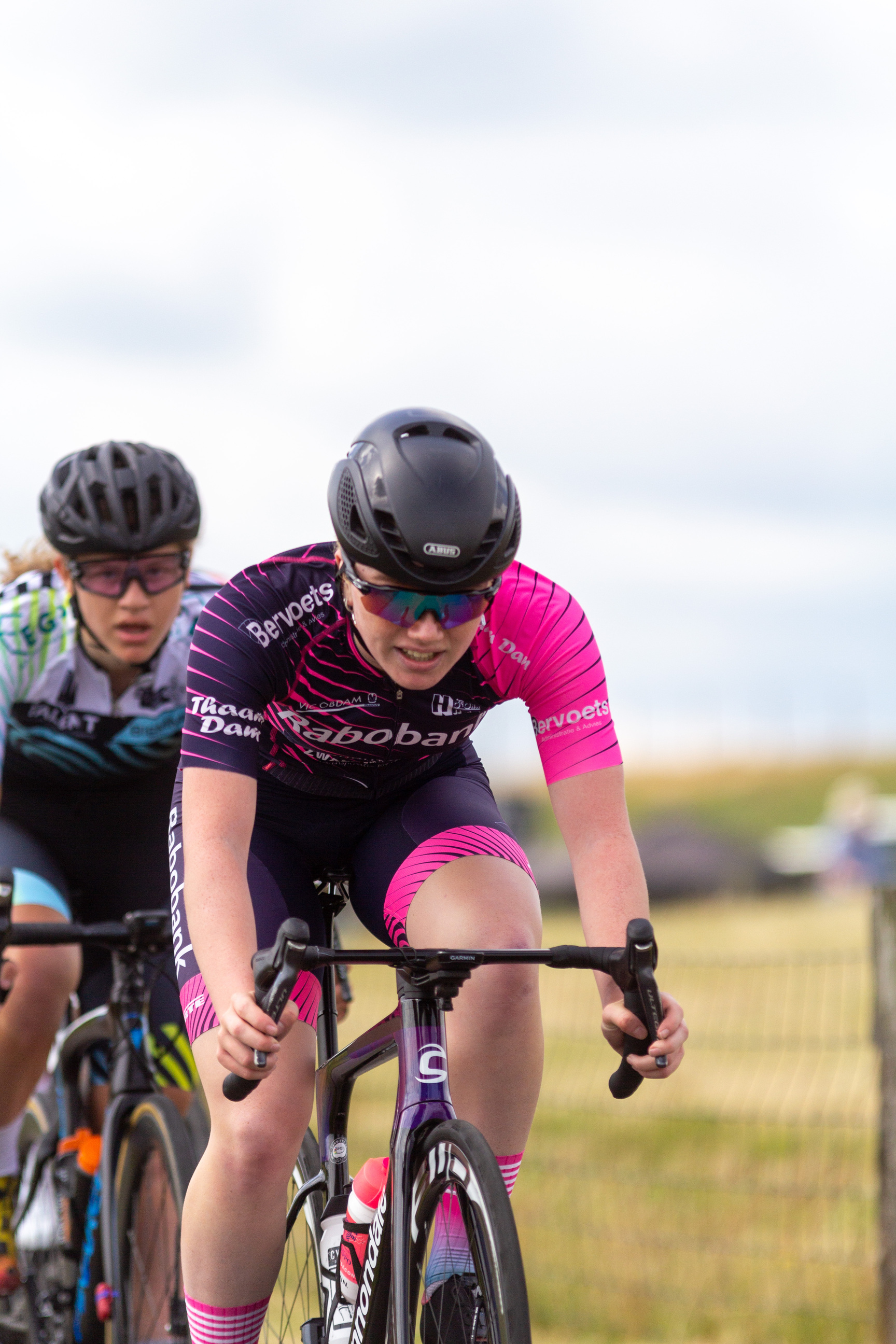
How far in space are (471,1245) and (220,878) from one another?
0.84m

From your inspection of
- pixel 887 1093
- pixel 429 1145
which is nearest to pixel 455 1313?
pixel 429 1145

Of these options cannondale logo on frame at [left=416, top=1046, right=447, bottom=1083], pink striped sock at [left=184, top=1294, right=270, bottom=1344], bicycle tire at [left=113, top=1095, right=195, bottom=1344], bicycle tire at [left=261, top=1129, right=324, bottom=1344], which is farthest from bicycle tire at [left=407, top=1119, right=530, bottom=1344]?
bicycle tire at [left=113, top=1095, right=195, bottom=1344]

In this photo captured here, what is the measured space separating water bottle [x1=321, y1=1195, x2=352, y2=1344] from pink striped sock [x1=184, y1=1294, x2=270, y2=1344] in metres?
0.15

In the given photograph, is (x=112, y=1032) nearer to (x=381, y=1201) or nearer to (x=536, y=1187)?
(x=381, y=1201)

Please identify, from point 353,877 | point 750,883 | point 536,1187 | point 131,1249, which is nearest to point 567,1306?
point 536,1187

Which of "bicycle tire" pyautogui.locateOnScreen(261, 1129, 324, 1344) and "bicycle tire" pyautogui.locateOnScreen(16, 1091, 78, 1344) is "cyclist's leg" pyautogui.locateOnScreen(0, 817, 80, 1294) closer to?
"bicycle tire" pyautogui.locateOnScreen(16, 1091, 78, 1344)

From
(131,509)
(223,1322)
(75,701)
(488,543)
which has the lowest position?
(223,1322)

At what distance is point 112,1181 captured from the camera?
4.29m

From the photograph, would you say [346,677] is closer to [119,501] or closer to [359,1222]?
[359,1222]

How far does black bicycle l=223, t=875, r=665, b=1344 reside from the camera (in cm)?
253

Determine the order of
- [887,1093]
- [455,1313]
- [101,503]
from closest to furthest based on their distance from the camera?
1. [455,1313]
2. [101,503]
3. [887,1093]

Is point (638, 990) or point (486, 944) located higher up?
point (486, 944)

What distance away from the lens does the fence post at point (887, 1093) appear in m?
5.25

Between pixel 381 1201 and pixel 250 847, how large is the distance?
0.97m
